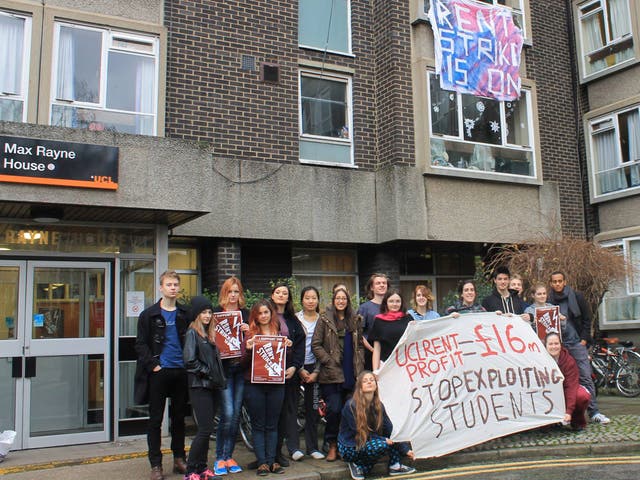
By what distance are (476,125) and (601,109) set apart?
3777mm

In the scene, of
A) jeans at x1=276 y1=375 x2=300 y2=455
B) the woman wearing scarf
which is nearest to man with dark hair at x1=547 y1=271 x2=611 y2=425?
the woman wearing scarf

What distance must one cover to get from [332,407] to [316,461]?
590mm

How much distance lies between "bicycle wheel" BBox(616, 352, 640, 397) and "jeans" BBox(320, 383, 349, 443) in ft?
22.6

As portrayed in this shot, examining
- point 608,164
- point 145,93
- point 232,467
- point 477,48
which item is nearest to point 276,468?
point 232,467

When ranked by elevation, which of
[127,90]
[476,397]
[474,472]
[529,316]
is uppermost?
[127,90]

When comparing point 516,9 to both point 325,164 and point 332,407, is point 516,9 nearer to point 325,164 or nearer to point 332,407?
point 325,164

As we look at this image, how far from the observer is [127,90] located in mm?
9984

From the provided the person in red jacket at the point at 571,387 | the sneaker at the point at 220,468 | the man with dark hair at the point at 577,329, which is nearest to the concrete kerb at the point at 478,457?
the person in red jacket at the point at 571,387

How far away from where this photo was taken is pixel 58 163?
819 centimetres

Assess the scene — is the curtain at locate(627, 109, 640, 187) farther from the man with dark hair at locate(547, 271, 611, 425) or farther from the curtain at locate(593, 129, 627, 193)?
the man with dark hair at locate(547, 271, 611, 425)

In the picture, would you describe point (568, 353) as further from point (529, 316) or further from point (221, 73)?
point (221, 73)

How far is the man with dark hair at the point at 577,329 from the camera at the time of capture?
8.69 metres

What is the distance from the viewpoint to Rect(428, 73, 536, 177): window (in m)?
12.8

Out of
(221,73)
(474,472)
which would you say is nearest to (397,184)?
(221,73)
